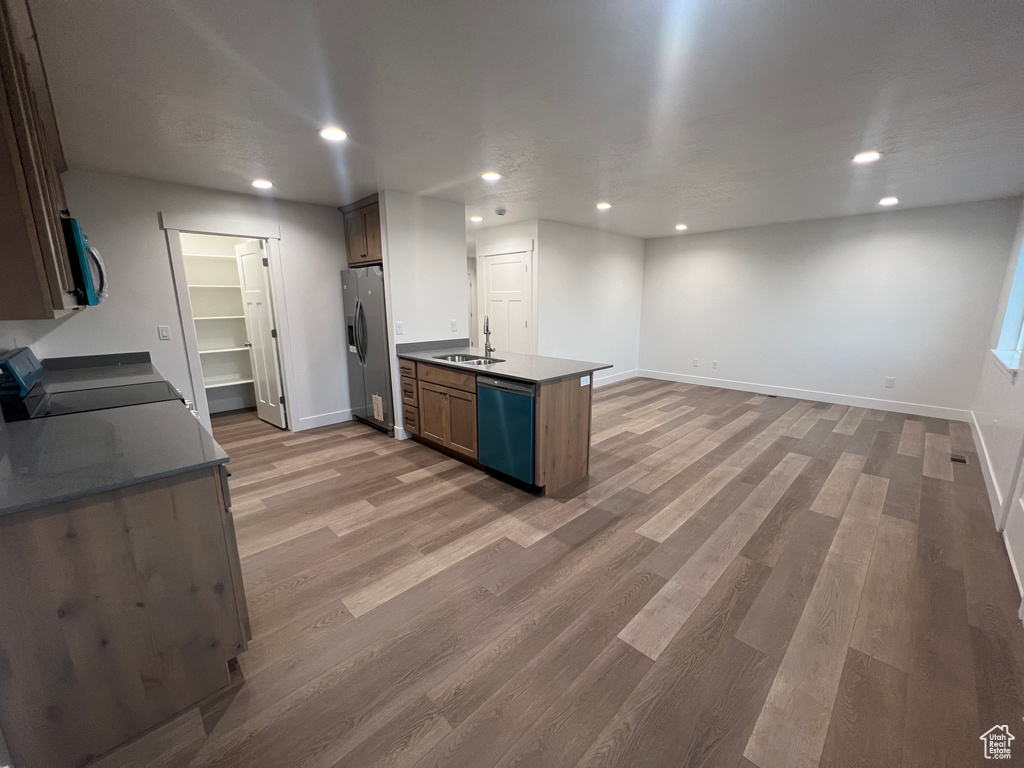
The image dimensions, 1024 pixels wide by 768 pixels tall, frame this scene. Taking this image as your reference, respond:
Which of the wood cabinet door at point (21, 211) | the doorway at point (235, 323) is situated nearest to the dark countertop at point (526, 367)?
the doorway at point (235, 323)

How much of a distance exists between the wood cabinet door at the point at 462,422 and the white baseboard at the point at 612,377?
11.0ft

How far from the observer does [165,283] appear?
11.5ft

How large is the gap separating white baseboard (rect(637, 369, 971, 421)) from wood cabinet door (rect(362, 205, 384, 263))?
5068 millimetres

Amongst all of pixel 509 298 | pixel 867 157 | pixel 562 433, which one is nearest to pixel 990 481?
pixel 867 157

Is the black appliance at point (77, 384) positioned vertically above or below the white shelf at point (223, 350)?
above

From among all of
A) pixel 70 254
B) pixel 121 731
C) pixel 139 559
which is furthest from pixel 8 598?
pixel 70 254

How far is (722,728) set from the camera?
4.59 feet

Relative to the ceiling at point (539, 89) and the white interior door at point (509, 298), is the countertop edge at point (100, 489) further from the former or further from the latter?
the white interior door at point (509, 298)

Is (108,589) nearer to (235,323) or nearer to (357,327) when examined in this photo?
(357,327)

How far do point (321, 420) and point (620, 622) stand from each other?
3887 millimetres

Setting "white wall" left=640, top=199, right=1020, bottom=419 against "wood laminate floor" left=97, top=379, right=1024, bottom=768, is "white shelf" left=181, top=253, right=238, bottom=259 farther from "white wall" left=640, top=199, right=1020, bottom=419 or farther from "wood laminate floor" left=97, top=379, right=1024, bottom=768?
"white wall" left=640, top=199, right=1020, bottom=419

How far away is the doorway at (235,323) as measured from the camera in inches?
171

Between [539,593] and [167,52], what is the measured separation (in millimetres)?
2784

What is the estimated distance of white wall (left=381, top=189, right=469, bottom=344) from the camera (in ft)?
12.8
